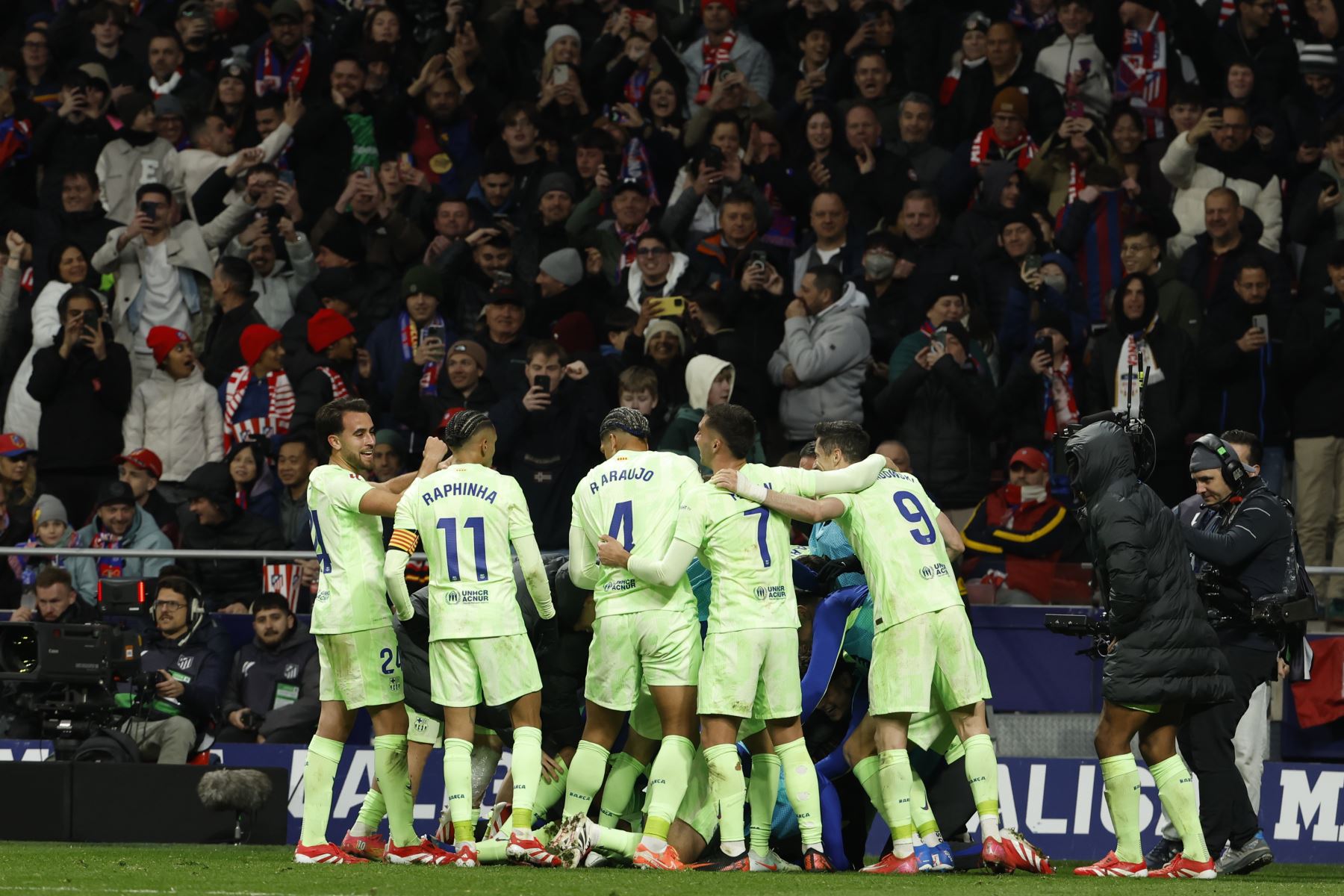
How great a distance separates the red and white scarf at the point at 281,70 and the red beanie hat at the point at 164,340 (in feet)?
10.3

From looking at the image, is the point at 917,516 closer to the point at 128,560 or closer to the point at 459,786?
the point at 459,786

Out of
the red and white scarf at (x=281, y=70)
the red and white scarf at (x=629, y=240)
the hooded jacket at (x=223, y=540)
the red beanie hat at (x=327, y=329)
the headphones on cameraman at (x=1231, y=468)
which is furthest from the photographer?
the red and white scarf at (x=281, y=70)

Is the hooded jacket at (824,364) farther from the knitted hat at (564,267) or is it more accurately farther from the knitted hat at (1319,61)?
the knitted hat at (1319,61)

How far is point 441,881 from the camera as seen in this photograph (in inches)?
336

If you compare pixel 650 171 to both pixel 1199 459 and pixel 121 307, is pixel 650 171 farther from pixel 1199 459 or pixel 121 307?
pixel 1199 459

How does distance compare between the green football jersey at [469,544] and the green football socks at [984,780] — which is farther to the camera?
the green football jersey at [469,544]

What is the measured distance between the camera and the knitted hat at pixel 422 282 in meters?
15.2

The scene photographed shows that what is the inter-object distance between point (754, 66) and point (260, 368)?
506cm

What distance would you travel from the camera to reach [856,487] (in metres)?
9.60

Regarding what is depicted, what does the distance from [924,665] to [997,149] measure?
7257mm

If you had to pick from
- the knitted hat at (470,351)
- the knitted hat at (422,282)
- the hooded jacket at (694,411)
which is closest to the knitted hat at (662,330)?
the hooded jacket at (694,411)

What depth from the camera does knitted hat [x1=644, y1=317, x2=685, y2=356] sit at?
14.1m

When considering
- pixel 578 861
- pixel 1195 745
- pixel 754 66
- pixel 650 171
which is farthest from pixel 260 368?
pixel 1195 745

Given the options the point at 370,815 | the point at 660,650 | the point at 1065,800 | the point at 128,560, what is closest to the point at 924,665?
the point at 660,650
